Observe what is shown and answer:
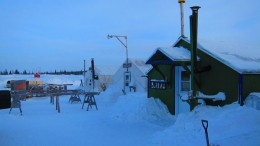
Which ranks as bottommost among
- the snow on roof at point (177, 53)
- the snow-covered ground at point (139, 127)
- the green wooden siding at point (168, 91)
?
the snow-covered ground at point (139, 127)

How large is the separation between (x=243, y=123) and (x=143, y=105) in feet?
19.4

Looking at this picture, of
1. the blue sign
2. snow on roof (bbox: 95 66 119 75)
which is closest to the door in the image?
the blue sign

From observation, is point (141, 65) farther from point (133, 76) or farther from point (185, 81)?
point (185, 81)

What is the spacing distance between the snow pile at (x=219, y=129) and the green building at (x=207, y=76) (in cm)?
98

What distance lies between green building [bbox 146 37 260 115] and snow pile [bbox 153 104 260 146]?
981 millimetres

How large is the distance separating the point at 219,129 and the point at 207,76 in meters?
3.71

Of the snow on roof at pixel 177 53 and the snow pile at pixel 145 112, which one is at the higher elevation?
the snow on roof at pixel 177 53

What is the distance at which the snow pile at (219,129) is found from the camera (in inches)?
251

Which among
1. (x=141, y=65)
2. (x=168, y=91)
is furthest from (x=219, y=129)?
(x=141, y=65)

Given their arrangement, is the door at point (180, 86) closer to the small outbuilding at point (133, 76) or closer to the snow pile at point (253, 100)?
the snow pile at point (253, 100)

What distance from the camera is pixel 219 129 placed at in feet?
25.0

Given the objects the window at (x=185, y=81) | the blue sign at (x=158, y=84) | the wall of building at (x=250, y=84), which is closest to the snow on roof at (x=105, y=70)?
the blue sign at (x=158, y=84)

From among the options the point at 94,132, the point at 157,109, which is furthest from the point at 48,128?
the point at 157,109

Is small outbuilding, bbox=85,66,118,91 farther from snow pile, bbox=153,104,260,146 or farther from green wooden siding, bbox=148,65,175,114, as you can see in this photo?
snow pile, bbox=153,104,260,146
